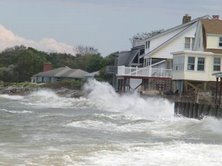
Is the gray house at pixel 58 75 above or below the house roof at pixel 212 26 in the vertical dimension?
below

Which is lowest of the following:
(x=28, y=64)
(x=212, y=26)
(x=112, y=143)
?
(x=112, y=143)

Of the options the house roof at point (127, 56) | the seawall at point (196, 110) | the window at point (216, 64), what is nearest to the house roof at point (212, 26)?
the window at point (216, 64)

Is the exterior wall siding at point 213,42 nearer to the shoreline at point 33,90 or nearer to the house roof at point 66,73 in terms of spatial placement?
the shoreline at point 33,90

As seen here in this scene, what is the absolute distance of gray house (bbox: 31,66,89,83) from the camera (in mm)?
110469

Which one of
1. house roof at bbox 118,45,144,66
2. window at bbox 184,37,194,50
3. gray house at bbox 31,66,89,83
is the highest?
window at bbox 184,37,194,50

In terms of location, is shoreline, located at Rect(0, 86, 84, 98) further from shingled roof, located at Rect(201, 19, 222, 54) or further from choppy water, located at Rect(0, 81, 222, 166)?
choppy water, located at Rect(0, 81, 222, 166)

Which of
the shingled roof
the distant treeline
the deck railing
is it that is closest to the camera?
the shingled roof

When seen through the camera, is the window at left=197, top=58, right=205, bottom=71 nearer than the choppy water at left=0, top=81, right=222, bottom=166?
No

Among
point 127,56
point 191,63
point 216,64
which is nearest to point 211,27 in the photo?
point 216,64

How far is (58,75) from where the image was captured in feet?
375

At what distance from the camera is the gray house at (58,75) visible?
110469 mm

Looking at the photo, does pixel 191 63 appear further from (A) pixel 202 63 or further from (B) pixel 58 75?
(B) pixel 58 75

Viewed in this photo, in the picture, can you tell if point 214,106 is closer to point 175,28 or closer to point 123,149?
point 123,149

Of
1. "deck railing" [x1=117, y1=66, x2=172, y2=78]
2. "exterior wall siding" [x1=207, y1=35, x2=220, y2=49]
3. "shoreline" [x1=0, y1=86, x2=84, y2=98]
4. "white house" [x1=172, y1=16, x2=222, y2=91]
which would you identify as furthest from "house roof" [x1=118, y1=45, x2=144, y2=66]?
"exterior wall siding" [x1=207, y1=35, x2=220, y2=49]
